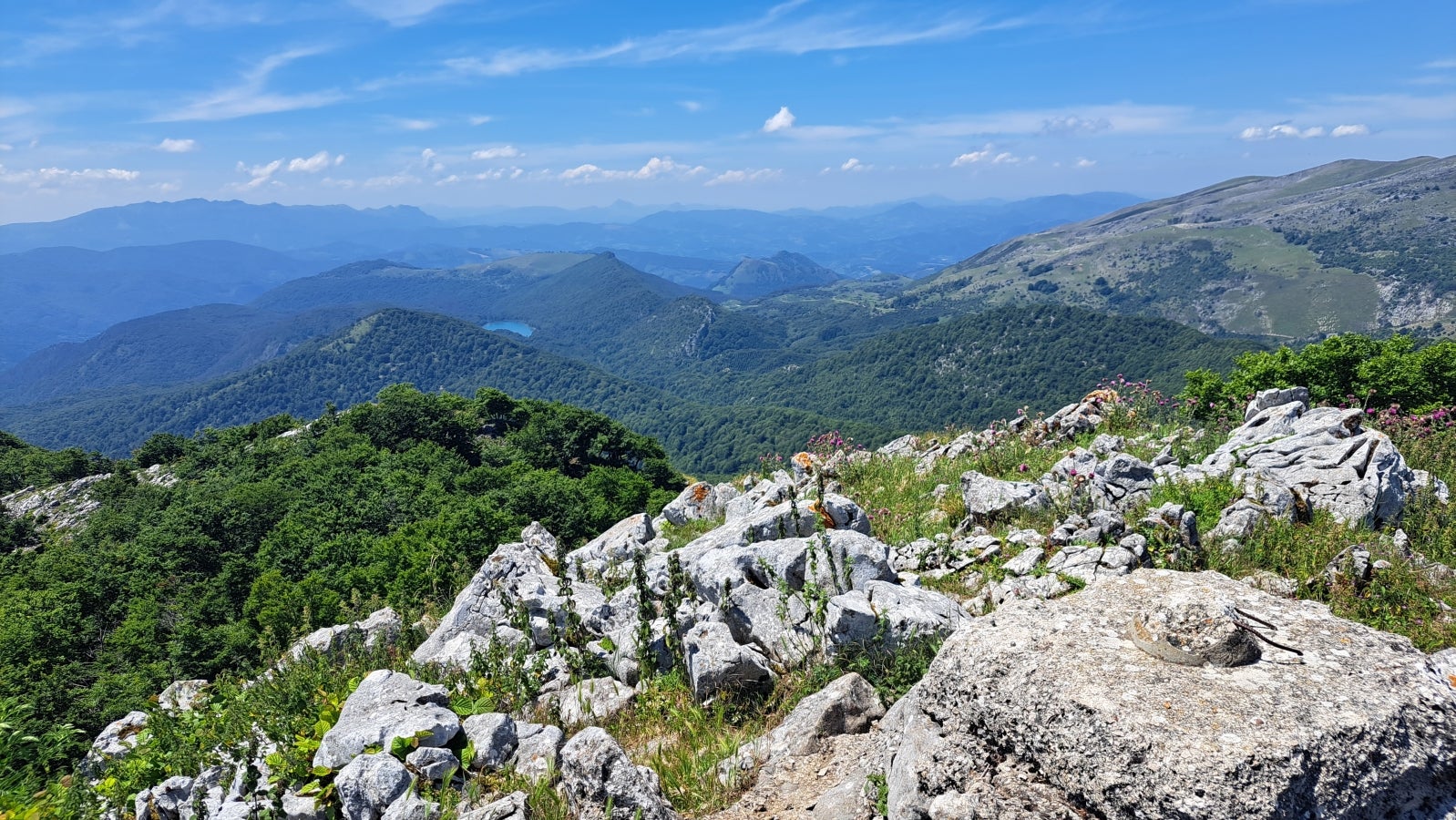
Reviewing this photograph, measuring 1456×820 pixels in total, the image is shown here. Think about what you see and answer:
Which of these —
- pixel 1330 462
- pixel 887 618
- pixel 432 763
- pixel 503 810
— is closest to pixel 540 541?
pixel 432 763

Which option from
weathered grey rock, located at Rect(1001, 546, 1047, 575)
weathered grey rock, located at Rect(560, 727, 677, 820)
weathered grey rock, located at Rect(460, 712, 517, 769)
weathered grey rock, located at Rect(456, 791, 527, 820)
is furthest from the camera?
weathered grey rock, located at Rect(1001, 546, 1047, 575)

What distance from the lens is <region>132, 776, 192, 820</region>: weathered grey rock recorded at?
22.0 ft

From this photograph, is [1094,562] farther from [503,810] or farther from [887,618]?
[503,810]

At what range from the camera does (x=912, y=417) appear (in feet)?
610

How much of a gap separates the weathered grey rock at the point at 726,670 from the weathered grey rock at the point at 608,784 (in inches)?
56.1

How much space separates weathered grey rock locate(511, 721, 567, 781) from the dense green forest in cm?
563

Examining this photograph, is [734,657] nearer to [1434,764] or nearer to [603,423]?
[1434,764]

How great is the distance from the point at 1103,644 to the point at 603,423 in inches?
2202

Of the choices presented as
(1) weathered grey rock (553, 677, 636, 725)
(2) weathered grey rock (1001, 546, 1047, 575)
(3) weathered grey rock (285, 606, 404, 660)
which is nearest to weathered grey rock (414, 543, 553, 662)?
(3) weathered grey rock (285, 606, 404, 660)

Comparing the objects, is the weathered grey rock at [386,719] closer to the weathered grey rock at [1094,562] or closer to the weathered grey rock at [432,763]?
the weathered grey rock at [432,763]

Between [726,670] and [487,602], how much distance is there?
525 centimetres

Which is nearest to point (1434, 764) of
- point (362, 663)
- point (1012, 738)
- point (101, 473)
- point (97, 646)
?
point (1012, 738)

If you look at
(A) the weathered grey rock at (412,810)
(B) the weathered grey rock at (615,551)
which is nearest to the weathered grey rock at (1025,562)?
(B) the weathered grey rock at (615,551)

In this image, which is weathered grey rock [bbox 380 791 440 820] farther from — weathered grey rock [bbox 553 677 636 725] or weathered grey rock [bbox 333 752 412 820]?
weathered grey rock [bbox 553 677 636 725]
